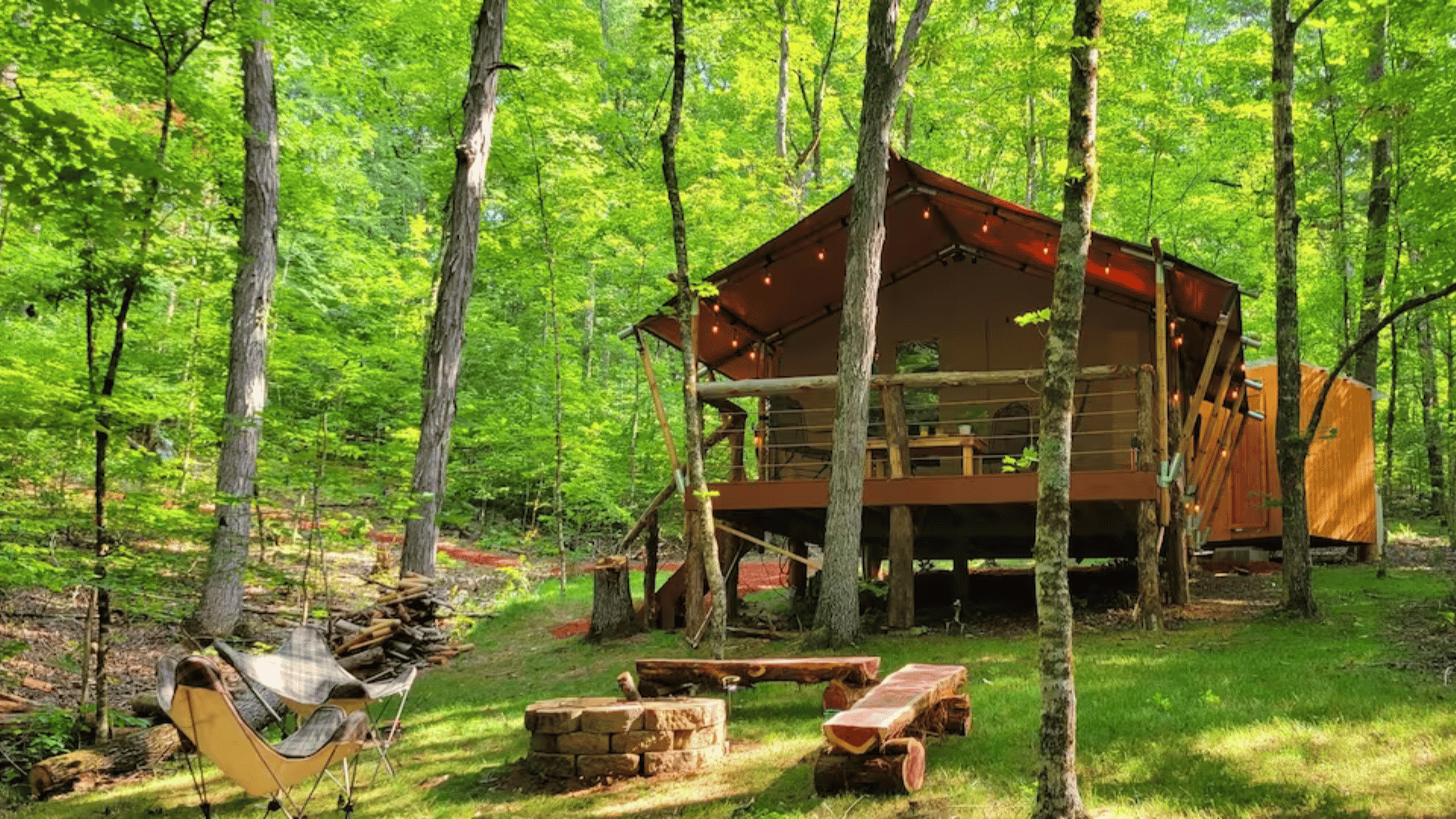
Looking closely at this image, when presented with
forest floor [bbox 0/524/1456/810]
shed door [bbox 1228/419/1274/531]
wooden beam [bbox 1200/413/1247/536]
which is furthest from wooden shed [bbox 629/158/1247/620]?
shed door [bbox 1228/419/1274/531]

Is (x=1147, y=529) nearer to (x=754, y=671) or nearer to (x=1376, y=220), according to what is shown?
(x=754, y=671)

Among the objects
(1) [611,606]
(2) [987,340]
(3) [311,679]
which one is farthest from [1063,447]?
(2) [987,340]

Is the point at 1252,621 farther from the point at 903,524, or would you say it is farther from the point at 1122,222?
the point at 1122,222

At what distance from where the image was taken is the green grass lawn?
4.68 m

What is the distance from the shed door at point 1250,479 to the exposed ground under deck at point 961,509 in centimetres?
565

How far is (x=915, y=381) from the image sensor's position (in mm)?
10273

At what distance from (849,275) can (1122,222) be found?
14.1 m

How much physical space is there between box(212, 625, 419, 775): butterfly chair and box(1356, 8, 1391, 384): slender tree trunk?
11.4 m

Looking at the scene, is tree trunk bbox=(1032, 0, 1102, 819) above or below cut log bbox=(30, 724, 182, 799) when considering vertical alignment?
above

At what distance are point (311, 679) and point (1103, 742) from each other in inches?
212

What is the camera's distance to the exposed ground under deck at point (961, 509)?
32.7 ft

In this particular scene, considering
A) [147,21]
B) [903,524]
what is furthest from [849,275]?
[147,21]

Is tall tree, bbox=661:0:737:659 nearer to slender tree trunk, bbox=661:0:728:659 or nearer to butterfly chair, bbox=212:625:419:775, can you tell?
slender tree trunk, bbox=661:0:728:659

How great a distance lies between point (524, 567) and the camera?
1780cm
